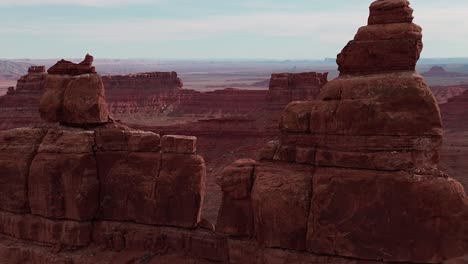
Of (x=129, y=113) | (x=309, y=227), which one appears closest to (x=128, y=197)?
(x=309, y=227)

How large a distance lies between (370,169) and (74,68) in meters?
10.8

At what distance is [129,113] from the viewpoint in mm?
91438

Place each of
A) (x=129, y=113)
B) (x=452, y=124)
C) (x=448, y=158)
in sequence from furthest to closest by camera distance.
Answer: (x=129, y=113)
(x=452, y=124)
(x=448, y=158)

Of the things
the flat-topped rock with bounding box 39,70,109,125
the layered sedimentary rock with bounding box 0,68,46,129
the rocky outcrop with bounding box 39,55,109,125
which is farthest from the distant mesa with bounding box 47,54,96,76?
the layered sedimentary rock with bounding box 0,68,46,129

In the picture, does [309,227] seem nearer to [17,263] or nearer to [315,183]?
[315,183]

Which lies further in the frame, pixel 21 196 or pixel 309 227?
pixel 21 196

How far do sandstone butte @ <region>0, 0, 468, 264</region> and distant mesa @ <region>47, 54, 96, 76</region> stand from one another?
0.62 meters

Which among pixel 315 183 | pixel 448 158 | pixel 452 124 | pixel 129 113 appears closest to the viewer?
pixel 315 183

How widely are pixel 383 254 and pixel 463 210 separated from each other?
2.29m

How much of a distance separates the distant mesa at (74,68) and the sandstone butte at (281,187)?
617mm

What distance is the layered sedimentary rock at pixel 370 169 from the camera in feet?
45.9

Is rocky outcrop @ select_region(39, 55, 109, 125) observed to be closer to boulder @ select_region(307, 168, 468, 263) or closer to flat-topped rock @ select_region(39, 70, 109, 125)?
flat-topped rock @ select_region(39, 70, 109, 125)

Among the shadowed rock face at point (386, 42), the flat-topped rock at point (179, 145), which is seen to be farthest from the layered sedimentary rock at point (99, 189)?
the shadowed rock face at point (386, 42)

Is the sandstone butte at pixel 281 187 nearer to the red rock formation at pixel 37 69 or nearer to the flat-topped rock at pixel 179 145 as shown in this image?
the flat-topped rock at pixel 179 145
